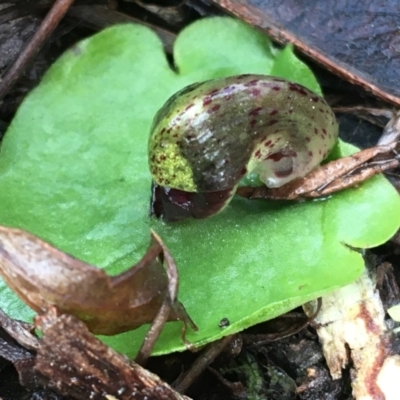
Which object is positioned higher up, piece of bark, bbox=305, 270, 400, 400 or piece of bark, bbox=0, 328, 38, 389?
piece of bark, bbox=0, 328, 38, 389

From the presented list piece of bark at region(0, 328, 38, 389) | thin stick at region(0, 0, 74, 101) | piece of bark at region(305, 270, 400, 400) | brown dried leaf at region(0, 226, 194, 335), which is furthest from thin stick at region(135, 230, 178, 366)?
thin stick at region(0, 0, 74, 101)

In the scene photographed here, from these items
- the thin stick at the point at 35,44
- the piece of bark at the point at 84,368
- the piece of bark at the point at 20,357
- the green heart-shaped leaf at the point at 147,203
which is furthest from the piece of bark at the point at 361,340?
the thin stick at the point at 35,44

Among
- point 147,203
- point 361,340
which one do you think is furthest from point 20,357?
point 361,340

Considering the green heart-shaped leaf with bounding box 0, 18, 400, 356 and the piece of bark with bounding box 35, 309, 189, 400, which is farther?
the green heart-shaped leaf with bounding box 0, 18, 400, 356

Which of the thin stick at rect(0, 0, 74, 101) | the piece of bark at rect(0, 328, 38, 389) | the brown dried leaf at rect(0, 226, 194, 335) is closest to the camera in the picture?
the brown dried leaf at rect(0, 226, 194, 335)

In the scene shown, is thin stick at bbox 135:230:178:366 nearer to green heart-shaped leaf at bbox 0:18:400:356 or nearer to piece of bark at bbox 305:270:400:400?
green heart-shaped leaf at bbox 0:18:400:356

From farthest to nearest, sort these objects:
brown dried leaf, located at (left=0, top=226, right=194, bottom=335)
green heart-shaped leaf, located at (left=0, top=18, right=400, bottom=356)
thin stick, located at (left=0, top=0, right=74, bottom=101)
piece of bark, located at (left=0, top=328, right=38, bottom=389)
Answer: thin stick, located at (left=0, top=0, right=74, bottom=101), green heart-shaped leaf, located at (left=0, top=18, right=400, bottom=356), piece of bark, located at (left=0, top=328, right=38, bottom=389), brown dried leaf, located at (left=0, top=226, right=194, bottom=335)

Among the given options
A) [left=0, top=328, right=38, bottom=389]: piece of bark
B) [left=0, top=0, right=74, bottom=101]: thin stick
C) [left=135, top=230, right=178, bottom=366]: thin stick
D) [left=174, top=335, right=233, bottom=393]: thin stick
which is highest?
[left=0, top=0, right=74, bottom=101]: thin stick
